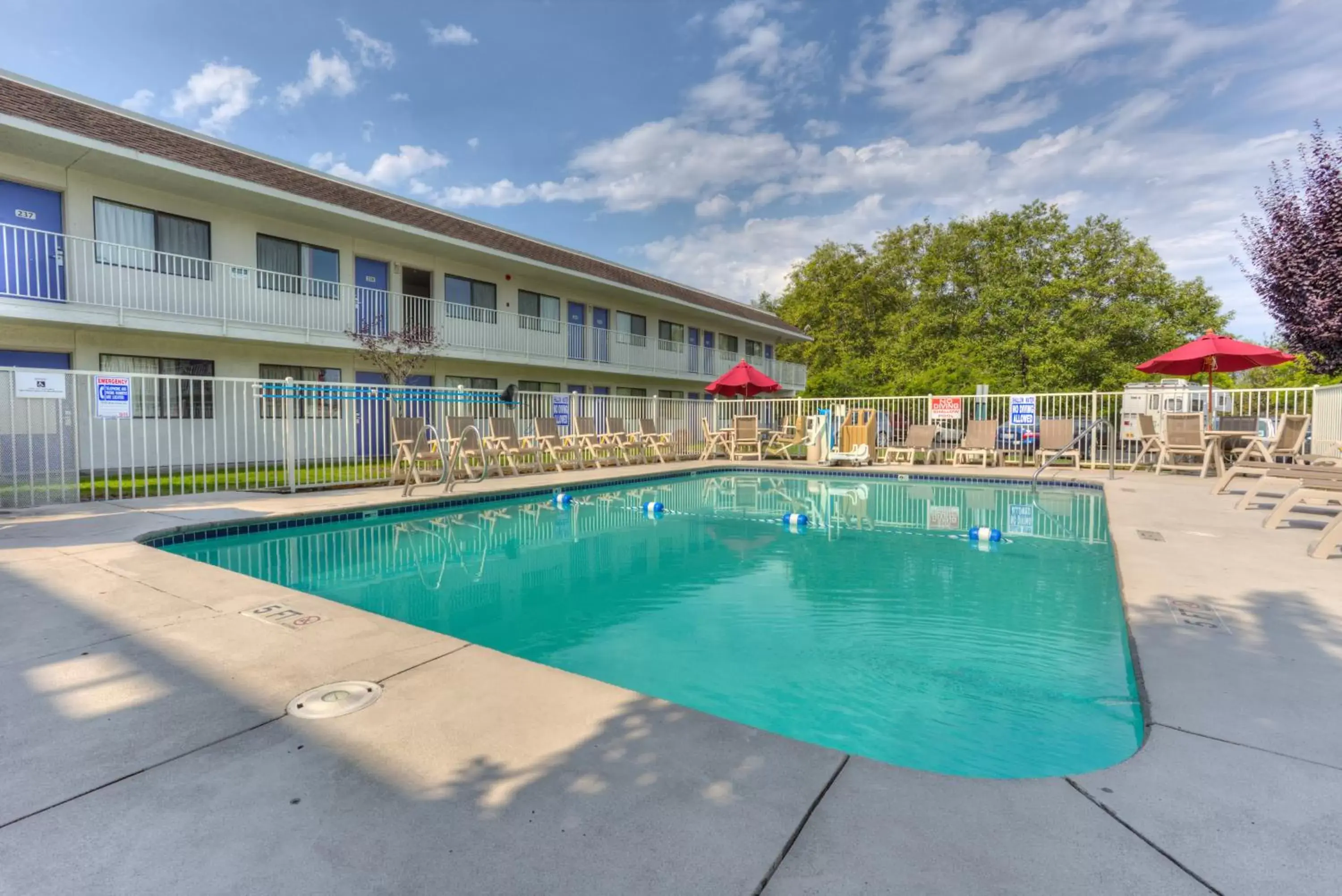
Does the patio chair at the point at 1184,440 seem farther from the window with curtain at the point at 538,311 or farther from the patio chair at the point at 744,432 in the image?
the window with curtain at the point at 538,311

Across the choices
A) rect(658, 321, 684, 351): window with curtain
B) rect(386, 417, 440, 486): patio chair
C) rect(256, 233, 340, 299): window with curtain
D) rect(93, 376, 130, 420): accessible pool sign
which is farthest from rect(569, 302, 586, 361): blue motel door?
rect(93, 376, 130, 420): accessible pool sign

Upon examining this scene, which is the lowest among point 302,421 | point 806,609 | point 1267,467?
point 806,609

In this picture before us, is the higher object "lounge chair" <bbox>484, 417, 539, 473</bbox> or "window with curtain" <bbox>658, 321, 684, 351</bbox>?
"window with curtain" <bbox>658, 321, 684, 351</bbox>

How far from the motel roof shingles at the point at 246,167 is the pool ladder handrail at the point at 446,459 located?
6728 millimetres

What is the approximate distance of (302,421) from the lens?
40.0 feet

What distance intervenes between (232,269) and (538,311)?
347 inches


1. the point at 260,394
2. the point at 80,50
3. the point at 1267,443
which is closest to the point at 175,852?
the point at 260,394

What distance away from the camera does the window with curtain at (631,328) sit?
2259 centimetres

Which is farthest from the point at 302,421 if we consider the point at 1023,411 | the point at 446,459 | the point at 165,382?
the point at 1023,411

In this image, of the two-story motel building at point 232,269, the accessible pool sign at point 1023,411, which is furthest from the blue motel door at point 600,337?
the accessible pool sign at point 1023,411

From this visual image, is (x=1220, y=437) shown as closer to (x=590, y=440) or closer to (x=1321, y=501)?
(x=1321, y=501)

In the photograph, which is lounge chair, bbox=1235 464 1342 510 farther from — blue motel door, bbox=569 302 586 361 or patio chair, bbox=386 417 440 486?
blue motel door, bbox=569 302 586 361

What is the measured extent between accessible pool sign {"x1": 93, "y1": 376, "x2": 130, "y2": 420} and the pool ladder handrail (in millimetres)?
3335

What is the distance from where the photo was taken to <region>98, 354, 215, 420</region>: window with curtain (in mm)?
11750
